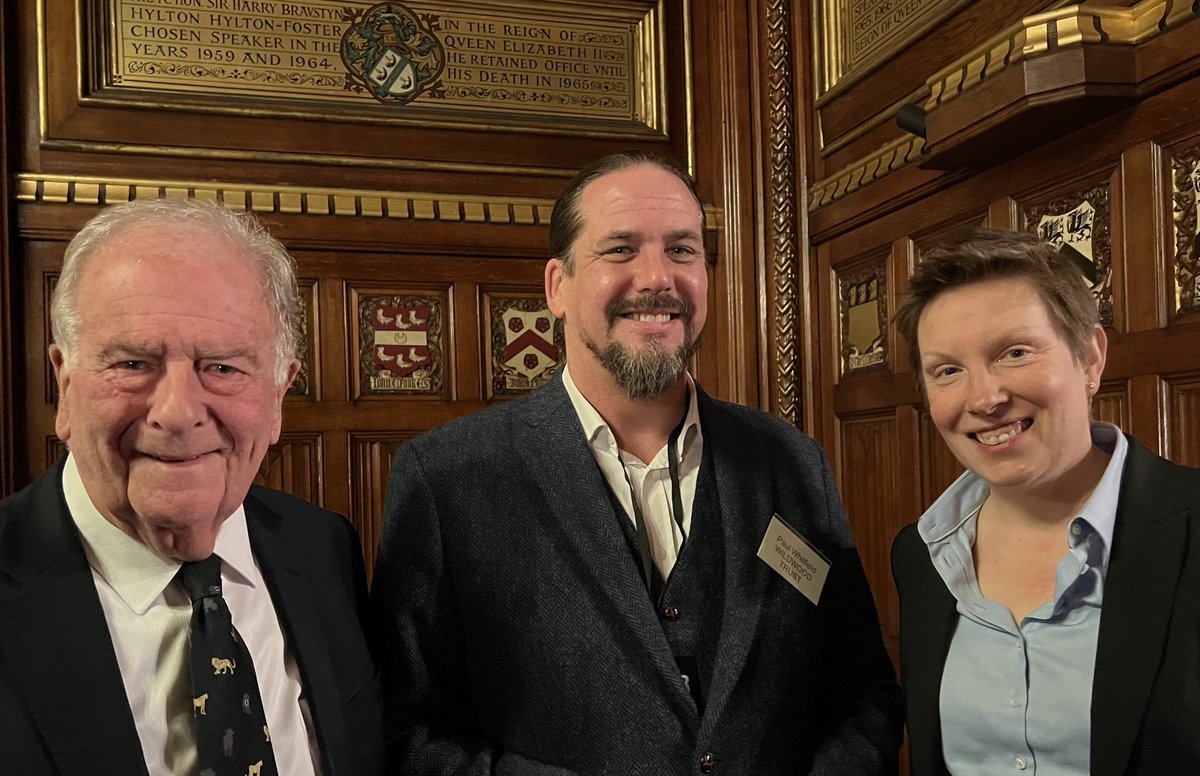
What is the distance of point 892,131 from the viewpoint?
12.0 ft

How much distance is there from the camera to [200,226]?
1.55 meters

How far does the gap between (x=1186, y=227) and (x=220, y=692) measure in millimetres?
2423

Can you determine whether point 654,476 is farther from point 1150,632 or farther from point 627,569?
point 1150,632

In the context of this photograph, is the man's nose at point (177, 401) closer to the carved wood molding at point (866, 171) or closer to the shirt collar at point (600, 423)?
the shirt collar at point (600, 423)

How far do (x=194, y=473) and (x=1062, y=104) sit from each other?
2255 millimetres

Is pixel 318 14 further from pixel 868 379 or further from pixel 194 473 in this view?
pixel 194 473

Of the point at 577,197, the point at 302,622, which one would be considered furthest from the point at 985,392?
the point at 302,622

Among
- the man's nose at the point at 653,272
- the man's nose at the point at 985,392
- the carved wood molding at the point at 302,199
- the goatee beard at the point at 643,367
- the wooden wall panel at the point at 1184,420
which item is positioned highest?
the carved wood molding at the point at 302,199

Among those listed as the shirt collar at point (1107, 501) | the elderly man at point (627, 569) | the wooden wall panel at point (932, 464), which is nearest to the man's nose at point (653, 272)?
the elderly man at point (627, 569)

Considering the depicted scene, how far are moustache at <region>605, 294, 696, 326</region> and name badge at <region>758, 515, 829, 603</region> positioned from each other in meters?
0.46

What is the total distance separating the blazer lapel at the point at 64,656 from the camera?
1.32 metres

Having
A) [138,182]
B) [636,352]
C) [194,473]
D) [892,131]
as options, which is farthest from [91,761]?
[892,131]

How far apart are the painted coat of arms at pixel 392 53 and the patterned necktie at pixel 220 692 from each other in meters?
2.92

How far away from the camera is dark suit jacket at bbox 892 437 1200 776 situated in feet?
4.90
